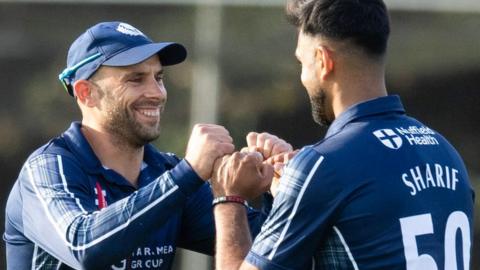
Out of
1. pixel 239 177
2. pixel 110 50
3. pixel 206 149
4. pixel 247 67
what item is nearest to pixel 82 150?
pixel 110 50

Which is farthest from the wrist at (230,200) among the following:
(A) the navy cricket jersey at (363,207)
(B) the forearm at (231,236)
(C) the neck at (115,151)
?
(C) the neck at (115,151)

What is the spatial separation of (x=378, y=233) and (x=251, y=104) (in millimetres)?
4360

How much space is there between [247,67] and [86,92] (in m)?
3.34

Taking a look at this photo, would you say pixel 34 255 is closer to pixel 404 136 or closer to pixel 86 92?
pixel 86 92

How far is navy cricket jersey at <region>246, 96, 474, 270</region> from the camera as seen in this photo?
3953 millimetres

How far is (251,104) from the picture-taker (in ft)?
27.2

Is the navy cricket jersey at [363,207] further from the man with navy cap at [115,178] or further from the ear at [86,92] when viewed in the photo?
the ear at [86,92]

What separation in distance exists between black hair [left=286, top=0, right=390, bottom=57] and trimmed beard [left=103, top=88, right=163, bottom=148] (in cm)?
104

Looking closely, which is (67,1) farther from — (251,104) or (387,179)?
(387,179)

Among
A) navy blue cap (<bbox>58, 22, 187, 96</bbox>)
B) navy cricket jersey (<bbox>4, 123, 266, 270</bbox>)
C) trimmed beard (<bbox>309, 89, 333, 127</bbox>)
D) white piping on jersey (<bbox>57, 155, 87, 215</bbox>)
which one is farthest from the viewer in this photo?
navy blue cap (<bbox>58, 22, 187, 96</bbox>)

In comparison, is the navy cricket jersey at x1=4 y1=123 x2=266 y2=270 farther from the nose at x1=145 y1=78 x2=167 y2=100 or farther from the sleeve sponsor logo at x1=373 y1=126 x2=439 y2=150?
the sleeve sponsor logo at x1=373 y1=126 x2=439 y2=150

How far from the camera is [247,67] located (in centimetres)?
831

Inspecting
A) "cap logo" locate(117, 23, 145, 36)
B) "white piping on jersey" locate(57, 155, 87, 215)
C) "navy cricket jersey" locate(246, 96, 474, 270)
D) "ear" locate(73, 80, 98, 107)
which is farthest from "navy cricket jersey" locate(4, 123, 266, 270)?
"navy cricket jersey" locate(246, 96, 474, 270)

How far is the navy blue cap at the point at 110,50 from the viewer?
490 centimetres
